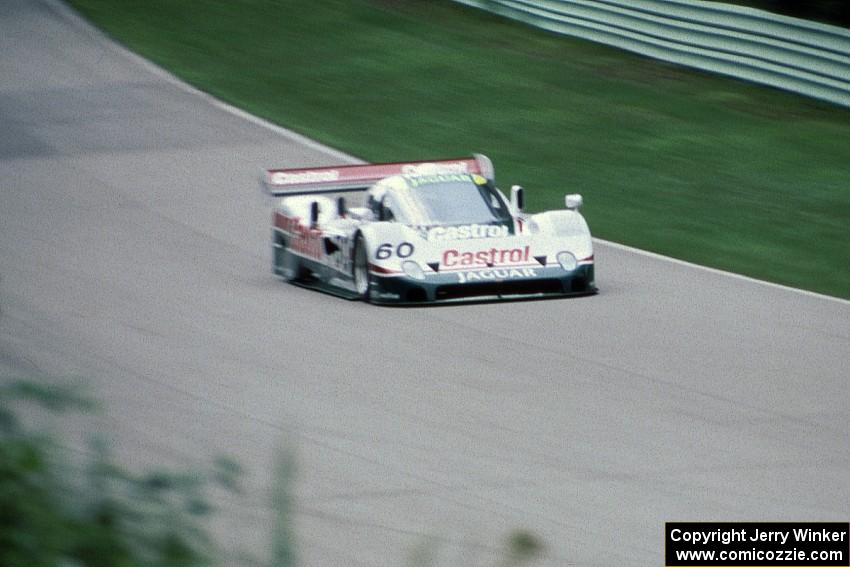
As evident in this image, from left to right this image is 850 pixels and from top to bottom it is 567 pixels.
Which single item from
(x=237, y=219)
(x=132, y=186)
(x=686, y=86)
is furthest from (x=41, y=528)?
(x=686, y=86)

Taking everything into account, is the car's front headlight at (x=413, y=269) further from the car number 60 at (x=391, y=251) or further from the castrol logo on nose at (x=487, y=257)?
the castrol logo on nose at (x=487, y=257)

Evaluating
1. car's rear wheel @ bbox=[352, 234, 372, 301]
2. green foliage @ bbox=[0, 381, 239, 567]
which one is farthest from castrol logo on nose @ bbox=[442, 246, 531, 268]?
green foliage @ bbox=[0, 381, 239, 567]

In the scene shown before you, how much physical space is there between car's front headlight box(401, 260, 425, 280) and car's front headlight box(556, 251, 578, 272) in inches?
46.7

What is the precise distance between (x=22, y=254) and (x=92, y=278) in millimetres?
1518

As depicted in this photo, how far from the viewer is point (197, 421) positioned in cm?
959

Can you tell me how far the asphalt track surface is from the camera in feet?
25.5

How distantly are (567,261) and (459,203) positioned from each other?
123 centimetres

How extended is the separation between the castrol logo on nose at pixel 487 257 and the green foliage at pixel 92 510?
9873 mm

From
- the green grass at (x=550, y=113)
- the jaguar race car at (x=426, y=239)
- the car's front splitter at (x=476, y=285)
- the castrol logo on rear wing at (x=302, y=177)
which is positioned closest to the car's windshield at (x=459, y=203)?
the jaguar race car at (x=426, y=239)

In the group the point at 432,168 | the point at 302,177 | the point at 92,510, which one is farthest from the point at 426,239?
the point at 92,510

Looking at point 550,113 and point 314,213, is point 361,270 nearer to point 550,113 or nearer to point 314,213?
point 314,213

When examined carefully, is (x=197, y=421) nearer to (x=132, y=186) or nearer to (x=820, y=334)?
(x=820, y=334)

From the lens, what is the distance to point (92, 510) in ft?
11.7

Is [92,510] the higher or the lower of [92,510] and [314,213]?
the higher
